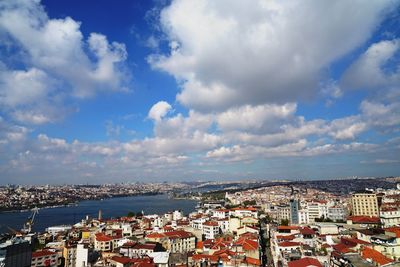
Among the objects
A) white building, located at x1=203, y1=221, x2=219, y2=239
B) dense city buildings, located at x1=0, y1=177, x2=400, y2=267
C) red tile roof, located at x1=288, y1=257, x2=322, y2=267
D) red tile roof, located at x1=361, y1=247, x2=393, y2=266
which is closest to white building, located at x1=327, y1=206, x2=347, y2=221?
dense city buildings, located at x1=0, y1=177, x2=400, y2=267

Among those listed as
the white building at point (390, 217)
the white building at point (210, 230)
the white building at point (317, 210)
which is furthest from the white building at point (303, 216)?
the white building at point (210, 230)

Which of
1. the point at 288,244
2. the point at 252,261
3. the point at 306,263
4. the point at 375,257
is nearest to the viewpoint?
the point at 375,257

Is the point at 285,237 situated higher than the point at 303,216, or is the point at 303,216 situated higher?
the point at 285,237

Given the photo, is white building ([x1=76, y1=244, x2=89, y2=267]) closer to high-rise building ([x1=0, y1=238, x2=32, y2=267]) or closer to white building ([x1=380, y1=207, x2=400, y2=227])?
high-rise building ([x1=0, y1=238, x2=32, y2=267])

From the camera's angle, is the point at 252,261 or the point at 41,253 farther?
the point at 41,253

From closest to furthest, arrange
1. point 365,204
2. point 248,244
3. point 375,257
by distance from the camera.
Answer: point 375,257
point 248,244
point 365,204

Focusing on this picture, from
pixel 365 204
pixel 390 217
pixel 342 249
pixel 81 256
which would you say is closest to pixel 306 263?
pixel 342 249

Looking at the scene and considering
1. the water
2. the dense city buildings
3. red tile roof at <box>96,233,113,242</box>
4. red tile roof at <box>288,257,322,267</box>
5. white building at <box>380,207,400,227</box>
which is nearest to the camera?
red tile roof at <box>288,257,322,267</box>

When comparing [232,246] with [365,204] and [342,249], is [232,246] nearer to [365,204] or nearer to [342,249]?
[342,249]

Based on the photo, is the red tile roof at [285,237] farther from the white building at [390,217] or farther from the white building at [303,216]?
the white building at [303,216]
